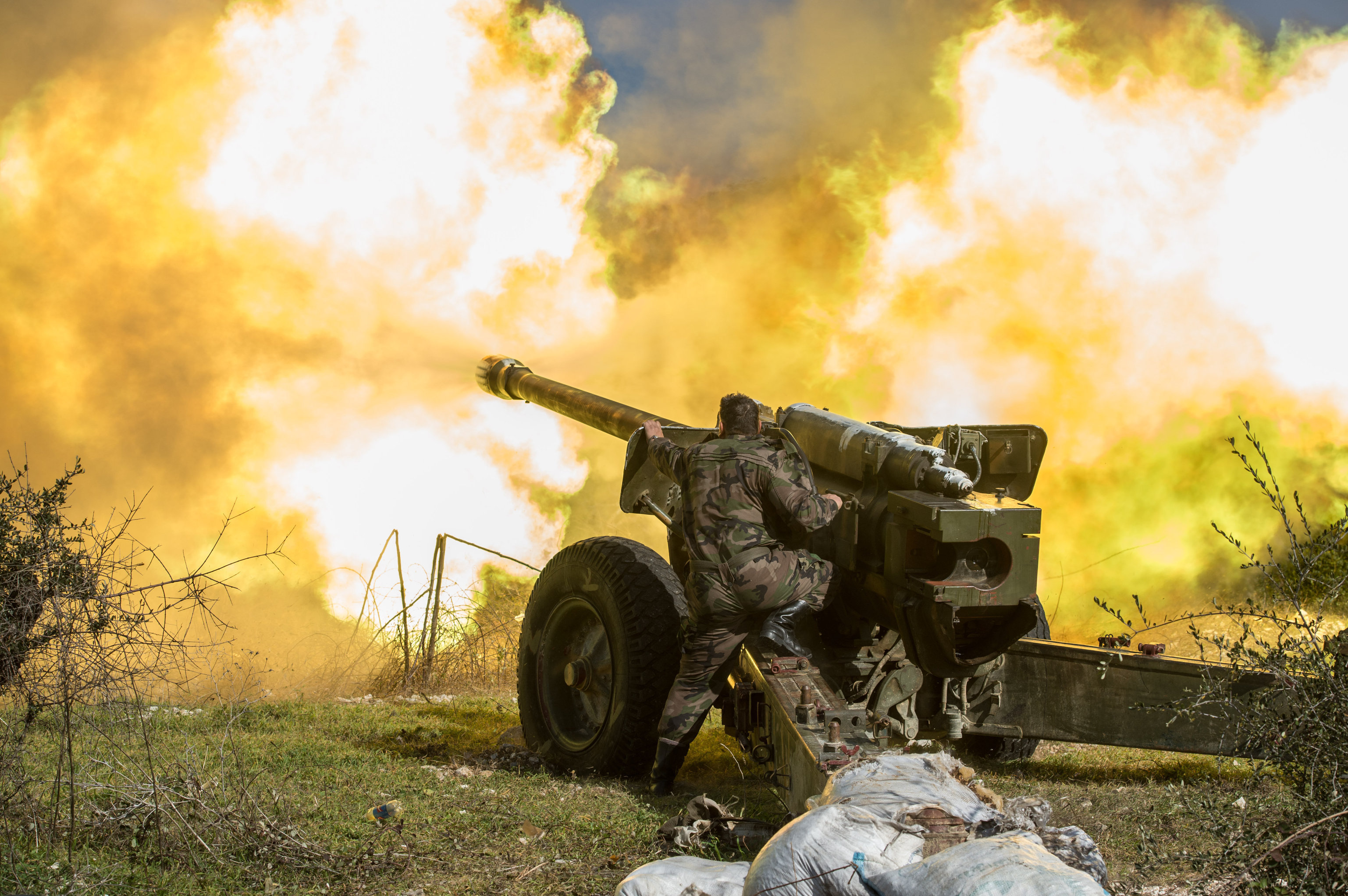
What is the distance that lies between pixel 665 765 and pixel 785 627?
0.88 metres

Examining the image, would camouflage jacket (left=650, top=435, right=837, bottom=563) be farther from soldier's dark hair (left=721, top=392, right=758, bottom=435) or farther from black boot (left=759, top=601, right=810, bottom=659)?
black boot (left=759, top=601, right=810, bottom=659)

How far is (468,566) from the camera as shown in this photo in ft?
43.4

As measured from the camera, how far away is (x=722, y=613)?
5.39m

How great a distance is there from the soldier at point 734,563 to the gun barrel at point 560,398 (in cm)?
87

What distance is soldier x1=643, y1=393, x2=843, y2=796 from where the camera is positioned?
538 centimetres

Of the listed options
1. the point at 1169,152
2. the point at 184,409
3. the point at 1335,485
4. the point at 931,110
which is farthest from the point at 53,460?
Answer: the point at 1335,485

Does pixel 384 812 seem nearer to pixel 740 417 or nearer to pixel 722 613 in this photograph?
pixel 722 613

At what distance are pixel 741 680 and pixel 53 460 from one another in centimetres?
927

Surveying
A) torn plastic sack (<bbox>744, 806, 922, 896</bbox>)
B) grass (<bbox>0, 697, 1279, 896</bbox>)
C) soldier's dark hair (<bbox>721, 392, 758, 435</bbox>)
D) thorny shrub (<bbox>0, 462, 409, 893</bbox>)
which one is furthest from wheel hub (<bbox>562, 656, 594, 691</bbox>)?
torn plastic sack (<bbox>744, 806, 922, 896</bbox>)

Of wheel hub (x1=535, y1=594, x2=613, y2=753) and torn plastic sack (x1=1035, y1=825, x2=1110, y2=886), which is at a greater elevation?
wheel hub (x1=535, y1=594, x2=613, y2=753)

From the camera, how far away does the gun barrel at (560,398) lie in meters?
7.31

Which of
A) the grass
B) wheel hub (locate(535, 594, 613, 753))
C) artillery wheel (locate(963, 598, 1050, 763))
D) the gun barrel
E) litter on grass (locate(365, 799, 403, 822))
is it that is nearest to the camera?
the grass

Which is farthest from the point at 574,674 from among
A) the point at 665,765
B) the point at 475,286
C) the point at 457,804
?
the point at 475,286

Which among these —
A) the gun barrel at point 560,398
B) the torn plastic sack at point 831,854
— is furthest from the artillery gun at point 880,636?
the torn plastic sack at point 831,854
